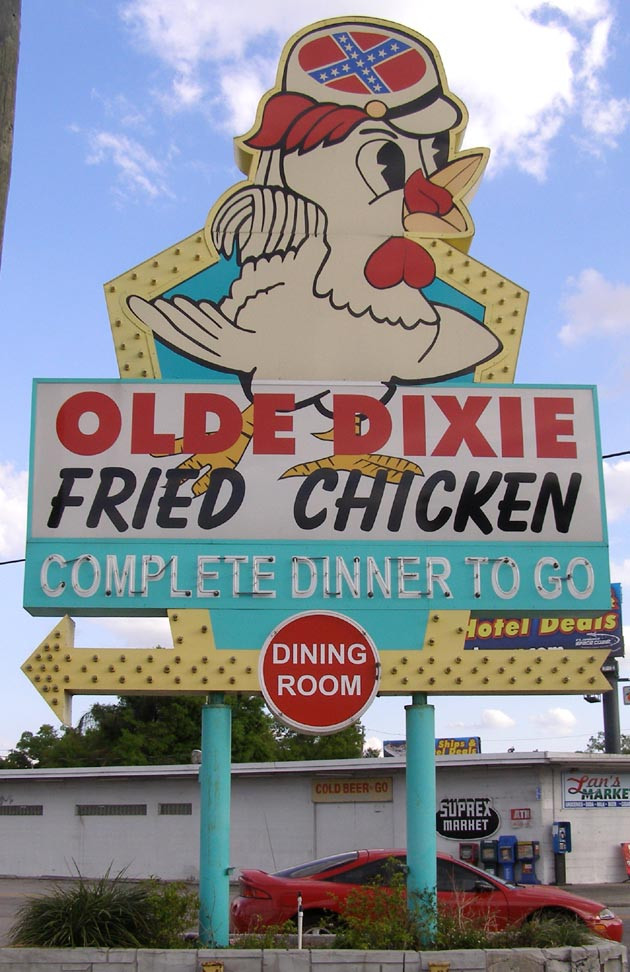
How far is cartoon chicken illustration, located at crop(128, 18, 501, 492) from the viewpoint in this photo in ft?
36.1

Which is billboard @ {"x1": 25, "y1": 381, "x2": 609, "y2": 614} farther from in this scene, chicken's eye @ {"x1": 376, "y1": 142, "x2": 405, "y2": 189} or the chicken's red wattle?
chicken's eye @ {"x1": 376, "y1": 142, "x2": 405, "y2": 189}

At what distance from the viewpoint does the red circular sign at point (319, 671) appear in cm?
942

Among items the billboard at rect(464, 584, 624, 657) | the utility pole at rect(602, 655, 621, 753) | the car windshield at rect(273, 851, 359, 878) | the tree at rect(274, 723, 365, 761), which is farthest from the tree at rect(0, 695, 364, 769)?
the car windshield at rect(273, 851, 359, 878)

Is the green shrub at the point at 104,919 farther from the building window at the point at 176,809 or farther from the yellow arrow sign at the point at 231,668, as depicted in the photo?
the building window at the point at 176,809

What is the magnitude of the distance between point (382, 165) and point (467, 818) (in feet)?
62.8

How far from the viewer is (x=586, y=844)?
26.2 meters

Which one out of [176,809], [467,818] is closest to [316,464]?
[467,818]

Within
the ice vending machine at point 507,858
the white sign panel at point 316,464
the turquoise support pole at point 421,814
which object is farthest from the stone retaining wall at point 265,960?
the ice vending machine at point 507,858

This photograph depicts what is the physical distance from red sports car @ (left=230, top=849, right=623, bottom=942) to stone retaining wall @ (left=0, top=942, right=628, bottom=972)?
2.62 m

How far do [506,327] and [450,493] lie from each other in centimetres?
197

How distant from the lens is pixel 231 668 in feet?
32.6

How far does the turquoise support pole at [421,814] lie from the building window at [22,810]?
22.9 meters

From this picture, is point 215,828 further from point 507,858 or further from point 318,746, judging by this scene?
point 318,746

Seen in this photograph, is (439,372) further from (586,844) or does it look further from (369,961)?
(586,844)
